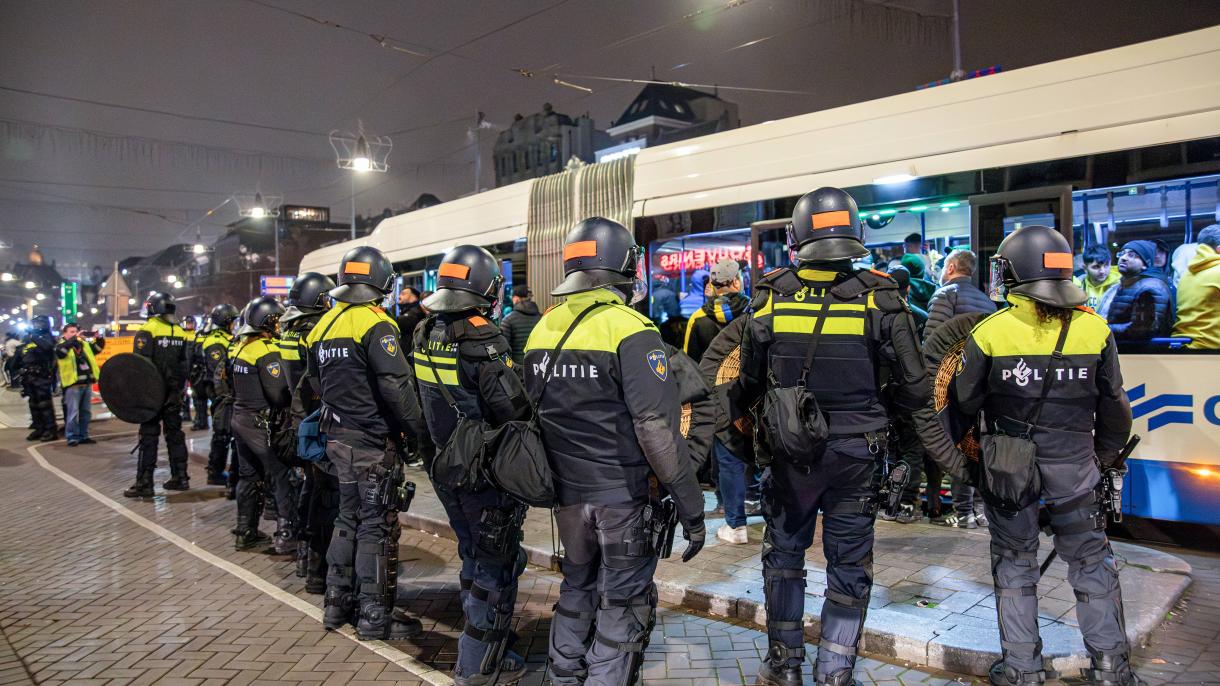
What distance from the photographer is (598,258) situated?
3.63 m

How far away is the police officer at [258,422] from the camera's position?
648cm

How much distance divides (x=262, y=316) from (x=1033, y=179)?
6.54 m

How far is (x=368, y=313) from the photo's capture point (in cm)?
497

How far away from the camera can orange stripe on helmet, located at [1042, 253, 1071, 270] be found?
151 inches

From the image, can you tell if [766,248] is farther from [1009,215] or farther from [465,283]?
[465,283]

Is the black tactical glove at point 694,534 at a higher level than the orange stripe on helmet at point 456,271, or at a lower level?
lower

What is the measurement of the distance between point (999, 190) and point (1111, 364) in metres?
2.97

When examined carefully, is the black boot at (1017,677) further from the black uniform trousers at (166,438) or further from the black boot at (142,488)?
the black boot at (142,488)

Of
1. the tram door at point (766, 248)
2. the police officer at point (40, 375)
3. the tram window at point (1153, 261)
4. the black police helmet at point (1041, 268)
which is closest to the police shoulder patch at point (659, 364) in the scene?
the black police helmet at point (1041, 268)

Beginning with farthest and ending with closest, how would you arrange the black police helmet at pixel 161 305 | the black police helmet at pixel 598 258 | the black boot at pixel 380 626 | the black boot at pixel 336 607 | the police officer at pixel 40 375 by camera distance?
the police officer at pixel 40 375
the black police helmet at pixel 161 305
the black boot at pixel 336 607
the black boot at pixel 380 626
the black police helmet at pixel 598 258

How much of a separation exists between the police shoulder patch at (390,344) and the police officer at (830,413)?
7.43 ft

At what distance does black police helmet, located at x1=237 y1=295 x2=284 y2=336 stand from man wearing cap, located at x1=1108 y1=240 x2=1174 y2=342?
271 inches

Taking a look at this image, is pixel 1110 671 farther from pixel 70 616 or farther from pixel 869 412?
pixel 70 616

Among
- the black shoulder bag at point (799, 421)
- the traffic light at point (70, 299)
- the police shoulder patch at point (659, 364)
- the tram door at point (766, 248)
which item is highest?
the traffic light at point (70, 299)
